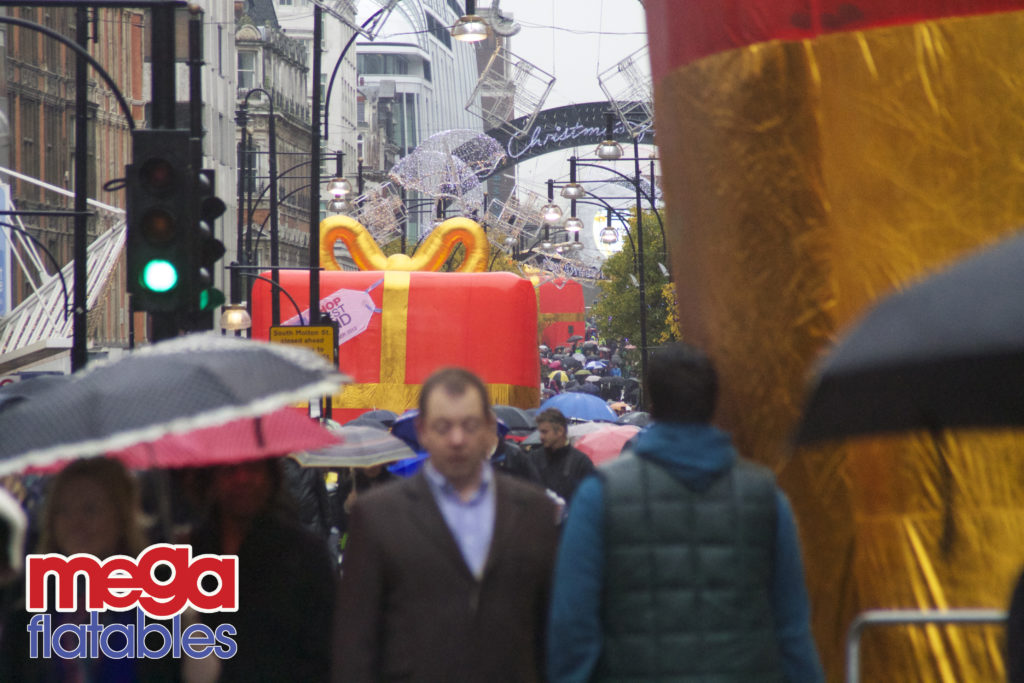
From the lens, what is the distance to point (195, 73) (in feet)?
47.8

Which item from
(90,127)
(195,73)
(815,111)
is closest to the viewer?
(815,111)

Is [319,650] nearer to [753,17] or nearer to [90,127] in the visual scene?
[753,17]

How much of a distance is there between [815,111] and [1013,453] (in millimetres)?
1598

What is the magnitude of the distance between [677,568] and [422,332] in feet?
75.4

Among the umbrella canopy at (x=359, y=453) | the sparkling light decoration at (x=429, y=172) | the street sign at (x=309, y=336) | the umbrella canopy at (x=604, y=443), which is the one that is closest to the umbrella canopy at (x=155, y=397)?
the umbrella canopy at (x=359, y=453)

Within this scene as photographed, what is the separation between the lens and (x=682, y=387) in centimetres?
442

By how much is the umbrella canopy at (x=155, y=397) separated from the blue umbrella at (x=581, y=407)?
16007 millimetres

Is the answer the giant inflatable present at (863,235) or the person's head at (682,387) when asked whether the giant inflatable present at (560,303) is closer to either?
the giant inflatable present at (863,235)

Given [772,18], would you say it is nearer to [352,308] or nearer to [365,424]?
[365,424]

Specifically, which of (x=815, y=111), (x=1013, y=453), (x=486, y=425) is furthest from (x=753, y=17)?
(x=486, y=425)

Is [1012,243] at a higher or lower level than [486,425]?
higher

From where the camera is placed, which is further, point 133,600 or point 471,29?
point 471,29

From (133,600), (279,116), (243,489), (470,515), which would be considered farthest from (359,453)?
(279,116)

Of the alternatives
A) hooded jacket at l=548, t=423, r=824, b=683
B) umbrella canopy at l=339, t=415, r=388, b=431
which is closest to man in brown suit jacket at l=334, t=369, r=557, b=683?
hooded jacket at l=548, t=423, r=824, b=683
